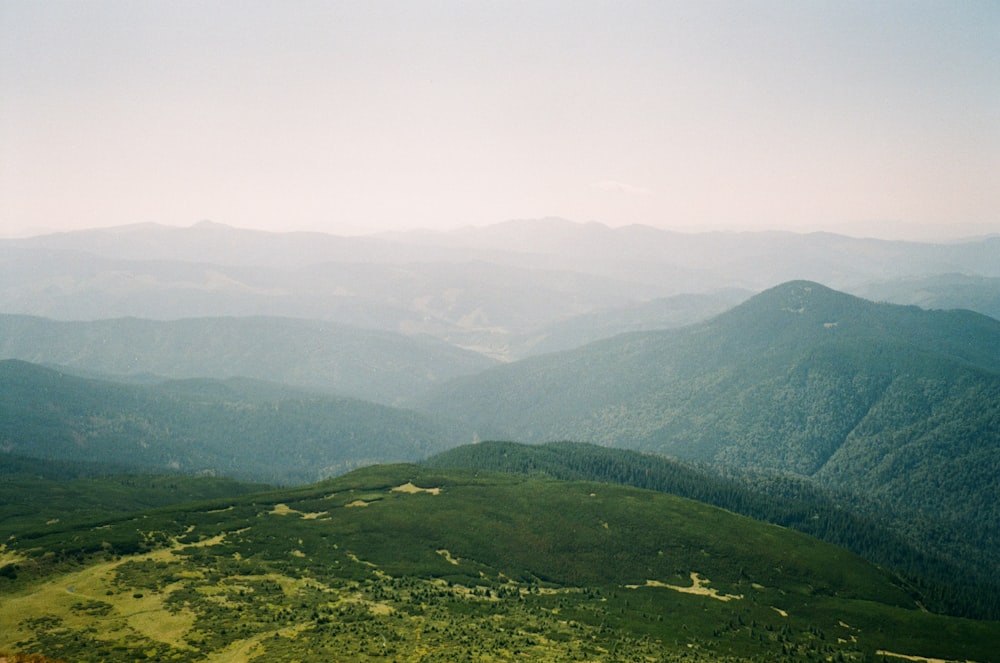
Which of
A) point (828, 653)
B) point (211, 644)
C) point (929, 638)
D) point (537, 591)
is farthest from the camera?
point (537, 591)

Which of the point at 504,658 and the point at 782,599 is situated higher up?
the point at 504,658

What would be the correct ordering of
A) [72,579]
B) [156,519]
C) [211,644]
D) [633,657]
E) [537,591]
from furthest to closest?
[156,519] < [537,591] < [72,579] < [633,657] < [211,644]

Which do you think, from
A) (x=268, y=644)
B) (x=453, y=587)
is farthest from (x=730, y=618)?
(x=268, y=644)

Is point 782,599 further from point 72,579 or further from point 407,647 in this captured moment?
point 72,579

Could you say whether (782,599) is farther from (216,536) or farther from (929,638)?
(216,536)

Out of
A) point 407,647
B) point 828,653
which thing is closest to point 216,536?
point 407,647

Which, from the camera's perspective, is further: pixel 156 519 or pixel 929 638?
pixel 156 519

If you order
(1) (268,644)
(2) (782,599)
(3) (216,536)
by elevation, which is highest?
(1) (268,644)
